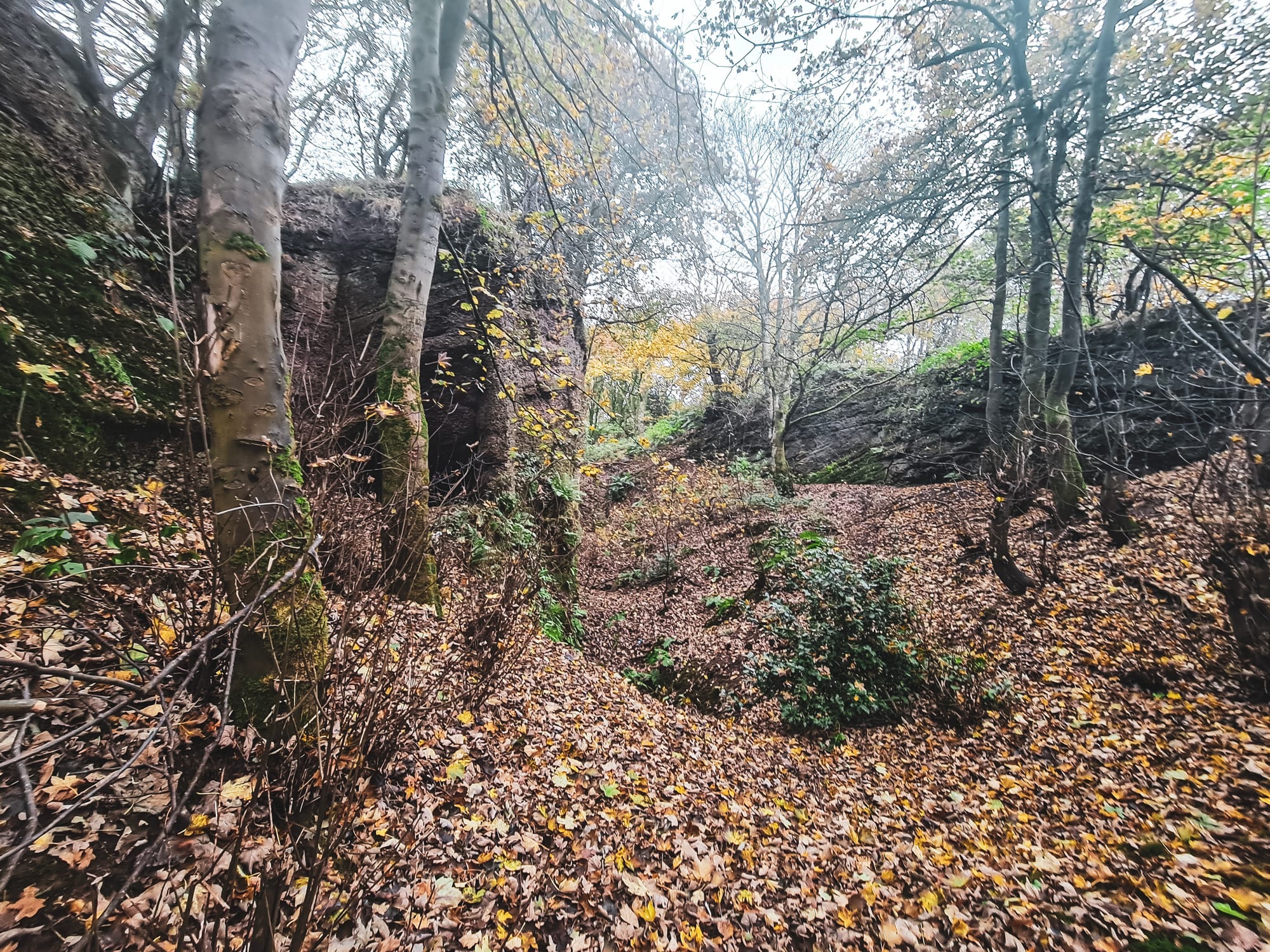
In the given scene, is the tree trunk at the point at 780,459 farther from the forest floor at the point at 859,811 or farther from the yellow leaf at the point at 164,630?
the yellow leaf at the point at 164,630

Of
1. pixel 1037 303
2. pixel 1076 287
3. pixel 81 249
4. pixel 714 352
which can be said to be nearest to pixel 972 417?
pixel 1037 303

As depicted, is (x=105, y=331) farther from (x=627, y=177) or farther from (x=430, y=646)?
(x=627, y=177)

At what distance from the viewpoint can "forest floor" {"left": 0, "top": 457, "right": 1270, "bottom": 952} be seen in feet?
7.37

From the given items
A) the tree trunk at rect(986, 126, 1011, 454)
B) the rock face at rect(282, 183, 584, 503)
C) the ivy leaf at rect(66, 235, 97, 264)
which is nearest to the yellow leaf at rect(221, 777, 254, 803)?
the ivy leaf at rect(66, 235, 97, 264)

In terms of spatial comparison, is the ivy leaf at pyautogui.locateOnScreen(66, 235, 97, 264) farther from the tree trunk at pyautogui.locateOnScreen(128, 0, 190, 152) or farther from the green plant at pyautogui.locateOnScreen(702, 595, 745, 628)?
the green plant at pyautogui.locateOnScreen(702, 595, 745, 628)

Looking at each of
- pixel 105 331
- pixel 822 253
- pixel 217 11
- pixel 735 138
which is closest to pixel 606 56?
pixel 822 253

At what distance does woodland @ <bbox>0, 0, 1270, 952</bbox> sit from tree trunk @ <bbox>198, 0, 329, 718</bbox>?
0.7 inches

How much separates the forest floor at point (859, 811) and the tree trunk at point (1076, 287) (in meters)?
0.86

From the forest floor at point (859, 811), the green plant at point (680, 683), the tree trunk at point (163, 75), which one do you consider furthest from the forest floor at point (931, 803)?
the tree trunk at point (163, 75)

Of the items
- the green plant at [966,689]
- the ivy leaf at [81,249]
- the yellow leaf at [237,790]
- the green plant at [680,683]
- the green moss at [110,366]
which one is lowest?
the green plant at [680,683]

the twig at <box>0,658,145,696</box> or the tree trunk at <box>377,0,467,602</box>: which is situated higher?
the tree trunk at <box>377,0,467,602</box>

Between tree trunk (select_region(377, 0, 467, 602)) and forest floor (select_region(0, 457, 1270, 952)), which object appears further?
tree trunk (select_region(377, 0, 467, 602))

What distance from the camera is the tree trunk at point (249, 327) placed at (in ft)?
7.22

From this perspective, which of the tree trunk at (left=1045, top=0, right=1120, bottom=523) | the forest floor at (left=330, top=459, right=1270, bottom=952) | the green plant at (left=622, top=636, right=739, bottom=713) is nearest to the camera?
the forest floor at (left=330, top=459, right=1270, bottom=952)
